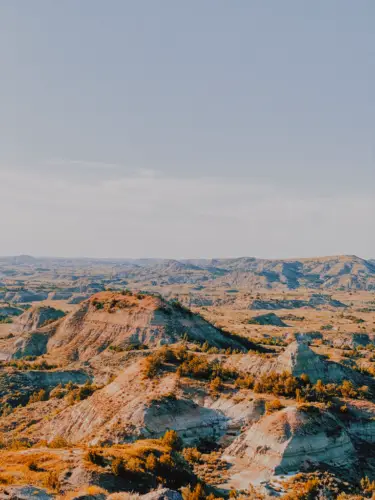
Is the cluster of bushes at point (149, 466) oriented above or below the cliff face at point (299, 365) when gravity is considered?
below

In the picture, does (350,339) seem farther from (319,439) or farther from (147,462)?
(147,462)

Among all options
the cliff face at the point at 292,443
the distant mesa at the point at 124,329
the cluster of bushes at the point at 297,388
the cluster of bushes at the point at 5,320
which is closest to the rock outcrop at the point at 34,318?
the cluster of bushes at the point at 5,320

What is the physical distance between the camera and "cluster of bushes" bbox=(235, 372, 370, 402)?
6038 centimetres

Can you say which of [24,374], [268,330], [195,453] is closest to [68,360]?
[24,374]

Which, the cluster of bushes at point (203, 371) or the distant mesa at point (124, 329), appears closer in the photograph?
the cluster of bushes at point (203, 371)

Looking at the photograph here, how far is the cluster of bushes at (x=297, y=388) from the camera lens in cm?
6038

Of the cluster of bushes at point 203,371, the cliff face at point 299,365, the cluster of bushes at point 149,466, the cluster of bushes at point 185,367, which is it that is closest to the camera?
the cluster of bushes at point 149,466

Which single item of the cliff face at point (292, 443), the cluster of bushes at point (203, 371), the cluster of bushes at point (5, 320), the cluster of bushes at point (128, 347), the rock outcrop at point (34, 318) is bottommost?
Result: the cluster of bushes at point (5, 320)

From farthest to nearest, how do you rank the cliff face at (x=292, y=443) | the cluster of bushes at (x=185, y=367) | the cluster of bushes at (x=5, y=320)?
the cluster of bushes at (x=5, y=320) → the cluster of bushes at (x=185, y=367) → the cliff face at (x=292, y=443)

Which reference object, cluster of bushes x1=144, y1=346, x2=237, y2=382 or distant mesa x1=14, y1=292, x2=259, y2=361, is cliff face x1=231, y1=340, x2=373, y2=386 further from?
distant mesa x1=14, y1=292, x2=259, y2=361

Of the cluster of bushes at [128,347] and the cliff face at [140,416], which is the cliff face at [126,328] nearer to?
the cluster of bushes at [128,347]

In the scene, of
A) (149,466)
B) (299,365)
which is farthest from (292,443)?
(299,365)

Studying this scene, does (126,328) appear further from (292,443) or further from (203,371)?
(292,443)

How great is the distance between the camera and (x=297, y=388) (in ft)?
204
